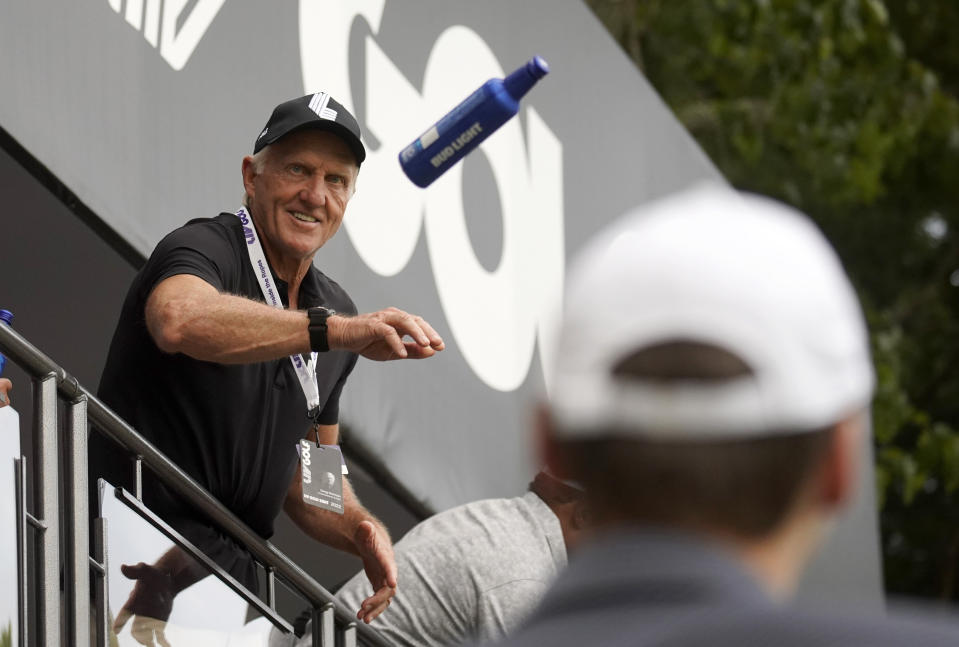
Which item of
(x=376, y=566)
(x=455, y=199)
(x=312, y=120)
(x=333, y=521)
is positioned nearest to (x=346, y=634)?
(x=376, y=566)

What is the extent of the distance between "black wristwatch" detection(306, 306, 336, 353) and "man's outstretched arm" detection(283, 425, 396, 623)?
2.34 ft

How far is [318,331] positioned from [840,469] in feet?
7.61

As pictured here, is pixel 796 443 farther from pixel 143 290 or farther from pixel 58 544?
pixel 143 290

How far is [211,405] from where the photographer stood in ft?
12.2

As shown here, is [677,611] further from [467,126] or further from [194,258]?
[467,126]

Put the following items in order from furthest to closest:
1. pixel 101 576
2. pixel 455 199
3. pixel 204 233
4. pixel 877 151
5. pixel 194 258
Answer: pixel 877 151 → pixel 455 199 → pixel 204 233 → pixel 194 258 → pixel 101 576

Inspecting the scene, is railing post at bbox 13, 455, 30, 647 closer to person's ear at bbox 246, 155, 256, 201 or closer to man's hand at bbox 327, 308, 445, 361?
man's hand at bbox 327, 308, 445, 361

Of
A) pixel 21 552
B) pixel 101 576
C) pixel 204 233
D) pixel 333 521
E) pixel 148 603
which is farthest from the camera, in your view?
pixel 333 521

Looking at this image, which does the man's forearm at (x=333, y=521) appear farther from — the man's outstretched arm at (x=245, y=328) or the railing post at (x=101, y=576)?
the railing post at (x=101, y=576)

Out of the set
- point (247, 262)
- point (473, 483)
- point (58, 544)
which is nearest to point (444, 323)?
point (473, 483)

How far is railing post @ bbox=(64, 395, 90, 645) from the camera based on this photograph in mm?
3027

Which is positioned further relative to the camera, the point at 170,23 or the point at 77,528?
the point at 170,23

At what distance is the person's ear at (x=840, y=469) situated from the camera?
1149mm

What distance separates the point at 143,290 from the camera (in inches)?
141
